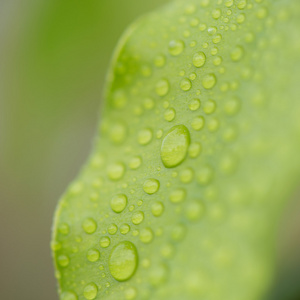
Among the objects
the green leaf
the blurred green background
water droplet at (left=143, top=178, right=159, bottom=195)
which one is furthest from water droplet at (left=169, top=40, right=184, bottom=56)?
the blurred green background

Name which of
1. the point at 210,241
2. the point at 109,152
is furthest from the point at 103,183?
the point at 210,241

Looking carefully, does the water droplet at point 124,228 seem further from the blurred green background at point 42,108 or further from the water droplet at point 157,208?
the blurred green background at point 42,108

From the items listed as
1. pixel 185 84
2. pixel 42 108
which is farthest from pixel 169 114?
pixel 42 108

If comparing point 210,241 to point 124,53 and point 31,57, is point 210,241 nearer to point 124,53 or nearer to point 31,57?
point 124,53

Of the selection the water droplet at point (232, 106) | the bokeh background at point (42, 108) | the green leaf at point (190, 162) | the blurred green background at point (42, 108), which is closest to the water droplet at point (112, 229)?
the green leaf at point (190, 162)

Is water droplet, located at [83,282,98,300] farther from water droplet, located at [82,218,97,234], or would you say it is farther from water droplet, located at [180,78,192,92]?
water droplet, located at [180,78,192,92]
